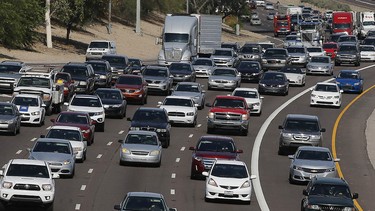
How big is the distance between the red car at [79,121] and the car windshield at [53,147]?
24.7 feet

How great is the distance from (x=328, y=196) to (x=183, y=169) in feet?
37.6

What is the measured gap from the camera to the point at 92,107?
55156mm

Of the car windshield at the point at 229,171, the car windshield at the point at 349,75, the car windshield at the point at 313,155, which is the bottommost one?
the car windshield at the point at 349,75

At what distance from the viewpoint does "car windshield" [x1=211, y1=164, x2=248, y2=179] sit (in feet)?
128

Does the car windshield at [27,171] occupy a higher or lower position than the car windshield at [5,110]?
higher

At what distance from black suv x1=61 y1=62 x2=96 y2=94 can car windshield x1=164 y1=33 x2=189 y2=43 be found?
57.5 ft

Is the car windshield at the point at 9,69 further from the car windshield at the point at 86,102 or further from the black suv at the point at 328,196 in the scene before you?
the black suv at the point at 328,196

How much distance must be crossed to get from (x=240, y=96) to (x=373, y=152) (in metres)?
9.73

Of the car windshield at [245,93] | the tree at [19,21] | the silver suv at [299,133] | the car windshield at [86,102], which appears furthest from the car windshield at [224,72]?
the silver suv at [299,133]

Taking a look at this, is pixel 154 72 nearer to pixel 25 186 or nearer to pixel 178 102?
pixel 178 102

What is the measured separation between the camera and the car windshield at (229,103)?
5716 cm

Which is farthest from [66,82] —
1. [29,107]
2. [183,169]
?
[183,169]

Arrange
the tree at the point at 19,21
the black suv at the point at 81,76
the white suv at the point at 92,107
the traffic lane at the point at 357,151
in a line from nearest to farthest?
the traffic lane at the point at 357,151 → the white suv at the point at 92,107 → the black suv at the point at 81,76 → the tree at the point at 19,21

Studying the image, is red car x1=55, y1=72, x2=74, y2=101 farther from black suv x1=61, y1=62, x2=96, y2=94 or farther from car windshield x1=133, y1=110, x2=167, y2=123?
car windshield x1=133, y1=110, x2=167, y2=123
